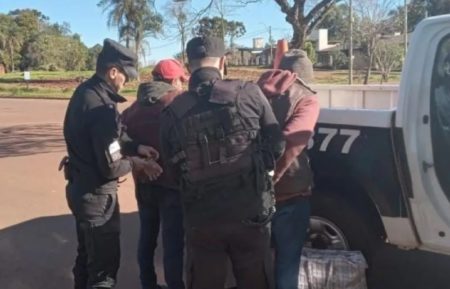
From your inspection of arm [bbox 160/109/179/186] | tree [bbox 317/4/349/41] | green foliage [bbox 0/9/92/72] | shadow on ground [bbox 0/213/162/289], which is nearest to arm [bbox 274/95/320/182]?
arm [bbox 160/109/179/186]

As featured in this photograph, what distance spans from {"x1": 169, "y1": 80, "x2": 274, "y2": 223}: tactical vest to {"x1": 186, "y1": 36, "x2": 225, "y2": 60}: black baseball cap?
190mm

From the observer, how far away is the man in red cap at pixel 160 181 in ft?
13.2

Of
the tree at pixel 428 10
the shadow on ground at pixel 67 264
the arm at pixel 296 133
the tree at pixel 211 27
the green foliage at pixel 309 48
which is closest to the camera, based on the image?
the arm at pixel 296 133

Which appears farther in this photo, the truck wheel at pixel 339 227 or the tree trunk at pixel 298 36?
the tree trunk at pixel 298 36

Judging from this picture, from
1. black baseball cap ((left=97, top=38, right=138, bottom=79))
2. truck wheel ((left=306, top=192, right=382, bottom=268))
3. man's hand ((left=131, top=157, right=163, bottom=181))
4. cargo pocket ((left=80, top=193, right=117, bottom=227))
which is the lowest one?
truck wheel ((left=306, top=192, right=382, bottom=268))

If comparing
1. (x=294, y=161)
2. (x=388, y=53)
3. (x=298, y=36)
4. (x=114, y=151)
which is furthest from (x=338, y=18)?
(x=114, y=151)

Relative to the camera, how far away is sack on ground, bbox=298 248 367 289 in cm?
384

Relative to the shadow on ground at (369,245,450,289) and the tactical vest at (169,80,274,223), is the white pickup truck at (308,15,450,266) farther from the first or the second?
the tactical vest at (169,80,274,223)

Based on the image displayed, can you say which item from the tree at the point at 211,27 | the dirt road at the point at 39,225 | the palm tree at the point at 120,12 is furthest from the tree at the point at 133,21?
the dirt road at the point at 39,225

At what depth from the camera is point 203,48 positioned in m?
3.00

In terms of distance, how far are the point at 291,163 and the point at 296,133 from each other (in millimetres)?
200

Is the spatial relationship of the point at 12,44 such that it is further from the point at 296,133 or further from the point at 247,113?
the point at 247,113

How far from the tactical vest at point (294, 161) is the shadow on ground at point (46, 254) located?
72.8 inches

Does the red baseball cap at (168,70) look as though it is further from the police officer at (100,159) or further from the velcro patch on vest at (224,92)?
the velcro patch on vest at (224,92)
